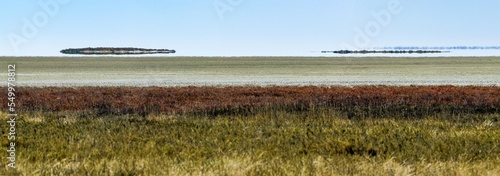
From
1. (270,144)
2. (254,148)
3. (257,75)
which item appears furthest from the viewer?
(257,75)

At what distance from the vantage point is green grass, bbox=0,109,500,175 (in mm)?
9805

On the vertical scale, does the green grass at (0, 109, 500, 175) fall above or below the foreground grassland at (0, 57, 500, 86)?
above

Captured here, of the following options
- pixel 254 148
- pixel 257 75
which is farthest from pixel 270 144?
pixel 257 75

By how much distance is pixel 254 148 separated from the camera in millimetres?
12375

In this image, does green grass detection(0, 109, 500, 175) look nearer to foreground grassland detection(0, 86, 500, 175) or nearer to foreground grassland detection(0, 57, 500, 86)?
foreground grassland detection(0, 86, 500, 175)

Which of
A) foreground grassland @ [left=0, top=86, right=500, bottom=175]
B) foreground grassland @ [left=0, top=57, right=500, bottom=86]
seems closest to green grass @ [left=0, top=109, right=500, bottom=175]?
foreground grassland @ [left=0, top=86, right=500, bottom=175]

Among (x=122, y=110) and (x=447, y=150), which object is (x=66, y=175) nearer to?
(x=447, y=150)

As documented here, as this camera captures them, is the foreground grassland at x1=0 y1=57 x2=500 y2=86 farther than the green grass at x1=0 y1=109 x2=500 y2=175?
Yes

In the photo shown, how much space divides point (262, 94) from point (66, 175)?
23658mm

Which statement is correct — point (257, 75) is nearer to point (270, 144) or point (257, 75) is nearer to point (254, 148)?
point (270, 144)

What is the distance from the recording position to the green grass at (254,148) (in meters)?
9.80

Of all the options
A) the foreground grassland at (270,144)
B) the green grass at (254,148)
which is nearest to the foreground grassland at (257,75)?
the foreground grassland at (270,144)

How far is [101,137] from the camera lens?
1388cm

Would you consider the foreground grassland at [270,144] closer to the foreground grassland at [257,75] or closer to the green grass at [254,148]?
the green grass at [254,148]
